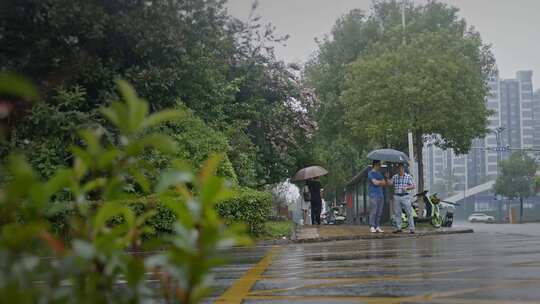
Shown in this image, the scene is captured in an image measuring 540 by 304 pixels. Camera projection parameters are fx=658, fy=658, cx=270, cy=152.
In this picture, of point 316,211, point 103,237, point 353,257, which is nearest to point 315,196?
point 316,211

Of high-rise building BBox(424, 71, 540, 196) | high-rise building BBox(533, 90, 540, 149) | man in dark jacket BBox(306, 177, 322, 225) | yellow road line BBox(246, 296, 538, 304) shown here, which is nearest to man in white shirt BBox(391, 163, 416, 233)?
man in dark jacket BBox(306, 177, 322, 225)

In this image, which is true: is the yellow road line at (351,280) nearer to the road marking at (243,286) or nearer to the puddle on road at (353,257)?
the road marking at (243,286)

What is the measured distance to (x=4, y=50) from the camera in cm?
1595

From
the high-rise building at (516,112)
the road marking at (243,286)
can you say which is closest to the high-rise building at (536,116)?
the high-rise building at (516,112)

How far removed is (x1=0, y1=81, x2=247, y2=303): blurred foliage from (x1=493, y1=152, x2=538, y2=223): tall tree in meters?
69.8

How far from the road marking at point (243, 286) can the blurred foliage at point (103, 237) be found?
12.5 ft

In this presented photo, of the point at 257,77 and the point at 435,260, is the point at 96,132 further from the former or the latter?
the point at 257,77

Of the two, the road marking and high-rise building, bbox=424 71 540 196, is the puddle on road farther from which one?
high-rise building, bbox=424 71 540 196

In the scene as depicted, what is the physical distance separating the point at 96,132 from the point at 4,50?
53.0 ft

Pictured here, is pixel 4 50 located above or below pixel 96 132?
above

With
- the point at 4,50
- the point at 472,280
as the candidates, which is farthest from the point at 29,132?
the point at 472,280

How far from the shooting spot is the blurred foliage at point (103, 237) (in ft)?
3.38

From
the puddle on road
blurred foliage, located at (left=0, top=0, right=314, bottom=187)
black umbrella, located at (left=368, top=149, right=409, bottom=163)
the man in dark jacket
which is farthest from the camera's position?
the man in dark jacket

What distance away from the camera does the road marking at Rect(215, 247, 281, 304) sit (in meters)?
5.05
